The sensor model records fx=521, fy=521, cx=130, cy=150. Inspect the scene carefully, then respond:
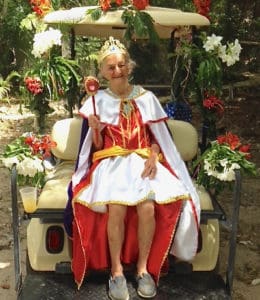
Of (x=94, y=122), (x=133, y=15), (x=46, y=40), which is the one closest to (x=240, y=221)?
(x=94, y=122)

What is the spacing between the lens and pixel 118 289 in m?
2.90

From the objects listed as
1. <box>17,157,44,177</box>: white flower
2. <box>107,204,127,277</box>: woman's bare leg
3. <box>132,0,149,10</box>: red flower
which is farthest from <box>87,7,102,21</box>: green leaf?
<box>107,204,127,277</box>: woman's bare leg

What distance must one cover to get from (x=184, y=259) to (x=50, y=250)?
83 cm

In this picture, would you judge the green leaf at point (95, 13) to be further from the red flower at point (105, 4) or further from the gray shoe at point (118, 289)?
the gray shoe at point (118, 289)

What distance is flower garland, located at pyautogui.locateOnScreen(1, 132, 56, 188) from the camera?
332 centimetres

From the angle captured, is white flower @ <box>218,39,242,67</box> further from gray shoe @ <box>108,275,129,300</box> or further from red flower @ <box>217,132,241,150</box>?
gray shoe @ <box>108,275,129,300</box>

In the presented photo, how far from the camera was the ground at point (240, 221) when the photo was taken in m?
3.87

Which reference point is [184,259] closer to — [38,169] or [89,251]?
[89,251]

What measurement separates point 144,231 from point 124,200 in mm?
218

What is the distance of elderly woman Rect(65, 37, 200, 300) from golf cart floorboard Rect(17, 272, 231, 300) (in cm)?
6

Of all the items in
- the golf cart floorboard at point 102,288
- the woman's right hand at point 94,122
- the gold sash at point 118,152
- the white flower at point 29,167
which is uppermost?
the woman's right hand at point 94,122

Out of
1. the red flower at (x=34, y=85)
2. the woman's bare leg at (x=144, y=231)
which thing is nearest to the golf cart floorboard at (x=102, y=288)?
the woman's bare leg at (x=144, y=231)

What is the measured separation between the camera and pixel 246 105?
9969 millimetres

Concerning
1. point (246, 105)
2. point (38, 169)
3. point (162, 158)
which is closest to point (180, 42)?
point (162, 158)
